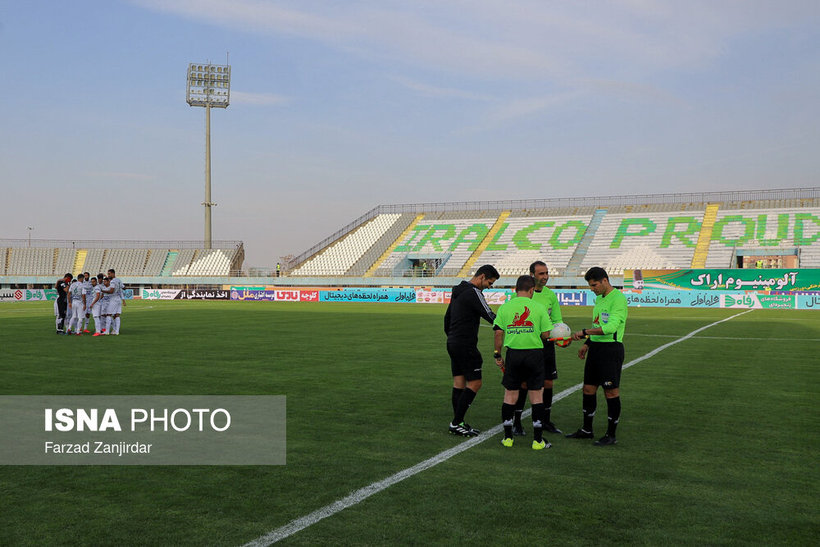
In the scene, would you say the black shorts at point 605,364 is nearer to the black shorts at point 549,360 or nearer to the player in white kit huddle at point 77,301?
the black shorts at point 549,360

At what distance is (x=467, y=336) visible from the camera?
7.99 metres

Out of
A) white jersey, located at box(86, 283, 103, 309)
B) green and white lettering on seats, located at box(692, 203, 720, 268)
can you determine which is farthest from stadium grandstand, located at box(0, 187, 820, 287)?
white jersey, located at box(86, 283, 103, 309)

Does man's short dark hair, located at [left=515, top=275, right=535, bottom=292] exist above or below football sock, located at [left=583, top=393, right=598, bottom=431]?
above

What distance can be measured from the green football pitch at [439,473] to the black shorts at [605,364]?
2.41 ft

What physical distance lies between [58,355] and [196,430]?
9419mm

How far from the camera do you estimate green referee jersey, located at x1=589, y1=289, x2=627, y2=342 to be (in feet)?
24.4

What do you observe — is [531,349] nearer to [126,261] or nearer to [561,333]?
[561,333]

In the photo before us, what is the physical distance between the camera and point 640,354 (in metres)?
16.7

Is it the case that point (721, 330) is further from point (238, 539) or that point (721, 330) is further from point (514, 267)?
point (514, 267)

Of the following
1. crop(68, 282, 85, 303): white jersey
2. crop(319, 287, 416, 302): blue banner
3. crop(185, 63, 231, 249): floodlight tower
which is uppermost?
crop(185, 63, 231, 249): floodlight tower

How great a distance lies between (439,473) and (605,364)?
2460 mm

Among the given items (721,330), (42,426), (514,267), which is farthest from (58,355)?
(514,267)

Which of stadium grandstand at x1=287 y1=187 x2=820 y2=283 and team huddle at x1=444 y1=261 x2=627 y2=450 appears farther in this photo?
stadium grandstand at x1=287 y1=187 x2=820 y2=283

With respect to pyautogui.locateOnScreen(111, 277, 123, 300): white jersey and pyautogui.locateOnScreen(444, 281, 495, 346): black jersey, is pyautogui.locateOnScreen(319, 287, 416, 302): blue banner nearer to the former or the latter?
pyautogui.locateOnScreen(111, 277, 123, 300): white jersey
